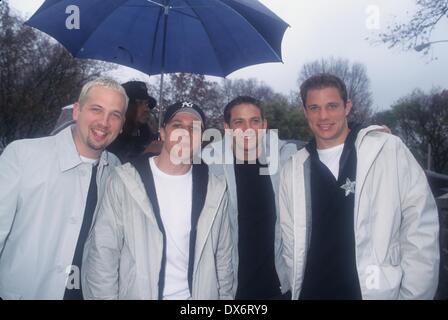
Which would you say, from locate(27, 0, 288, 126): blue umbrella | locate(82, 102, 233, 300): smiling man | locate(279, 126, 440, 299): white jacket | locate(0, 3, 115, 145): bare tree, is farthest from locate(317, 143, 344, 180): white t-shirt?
locate(0, 3, 115, 145): bare tree

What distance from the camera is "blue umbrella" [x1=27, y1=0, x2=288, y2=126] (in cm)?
350

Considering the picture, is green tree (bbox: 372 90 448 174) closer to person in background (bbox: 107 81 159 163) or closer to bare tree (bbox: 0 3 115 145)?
bare tree (bbox: 0 3 115 145)

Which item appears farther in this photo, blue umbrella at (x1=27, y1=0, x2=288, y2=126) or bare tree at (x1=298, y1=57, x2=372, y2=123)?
bare tree at (x1=298, y1=57, x2=372, y2=123)

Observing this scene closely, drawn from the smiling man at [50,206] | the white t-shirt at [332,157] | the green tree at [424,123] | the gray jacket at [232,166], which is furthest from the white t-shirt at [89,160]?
the green tree at [424,123]

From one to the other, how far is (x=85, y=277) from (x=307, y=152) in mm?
1803

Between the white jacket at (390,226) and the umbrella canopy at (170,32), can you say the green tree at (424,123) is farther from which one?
the white jacket at (390,226)

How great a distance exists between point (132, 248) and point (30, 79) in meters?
19.6

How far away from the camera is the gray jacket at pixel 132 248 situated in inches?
96.9

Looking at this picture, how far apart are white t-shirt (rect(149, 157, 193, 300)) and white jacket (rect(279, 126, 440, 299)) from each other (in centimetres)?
79

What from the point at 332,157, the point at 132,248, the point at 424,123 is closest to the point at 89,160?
the point at 132,248

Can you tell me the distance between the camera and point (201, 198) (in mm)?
2645

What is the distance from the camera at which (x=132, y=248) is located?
8.20ft

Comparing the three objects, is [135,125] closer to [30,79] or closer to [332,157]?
[332,157]

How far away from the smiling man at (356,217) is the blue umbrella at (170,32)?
1054mm
